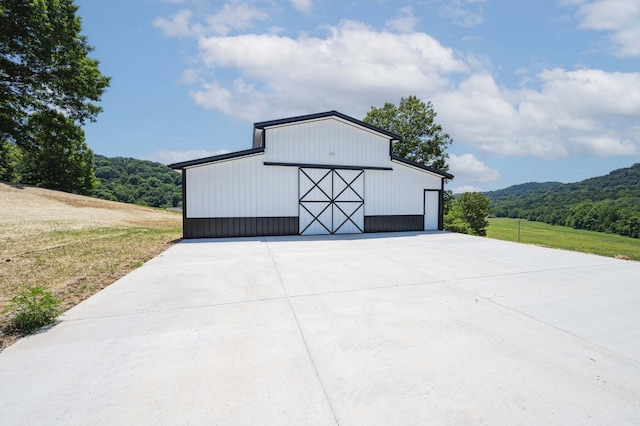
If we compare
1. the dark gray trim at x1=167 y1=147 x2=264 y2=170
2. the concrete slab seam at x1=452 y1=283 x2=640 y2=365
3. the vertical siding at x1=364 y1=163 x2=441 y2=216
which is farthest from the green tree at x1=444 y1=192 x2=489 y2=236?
the concrete slab seam at x1=452 y1=283 x2=640 y2=365

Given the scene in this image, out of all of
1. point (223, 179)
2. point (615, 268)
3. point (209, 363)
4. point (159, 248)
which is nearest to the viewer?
point (209, 363)

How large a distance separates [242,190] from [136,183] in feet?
164

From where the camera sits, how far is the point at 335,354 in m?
2.95

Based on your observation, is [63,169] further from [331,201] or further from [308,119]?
[331,201]

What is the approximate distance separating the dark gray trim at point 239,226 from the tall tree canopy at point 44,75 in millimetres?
11040

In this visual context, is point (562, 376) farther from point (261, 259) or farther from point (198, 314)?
point (261, 259)

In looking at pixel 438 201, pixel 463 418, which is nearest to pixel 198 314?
pixel 463 418

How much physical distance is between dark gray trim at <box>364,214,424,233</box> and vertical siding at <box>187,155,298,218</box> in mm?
3799

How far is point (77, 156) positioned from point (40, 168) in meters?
3.83

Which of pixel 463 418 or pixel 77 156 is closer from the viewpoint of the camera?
pixel 463 418

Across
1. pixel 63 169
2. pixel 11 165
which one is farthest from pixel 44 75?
pixel 11 165

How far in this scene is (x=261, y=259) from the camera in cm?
780

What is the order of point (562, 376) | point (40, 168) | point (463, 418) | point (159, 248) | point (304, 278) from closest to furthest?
point (463, 418)
point (562, 376)
point (304, 278)
point (159, 248)
point (40, 168)

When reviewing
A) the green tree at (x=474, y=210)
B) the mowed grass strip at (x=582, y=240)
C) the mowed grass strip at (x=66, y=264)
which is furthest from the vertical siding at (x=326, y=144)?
the green tree at (x=474, y=210)
